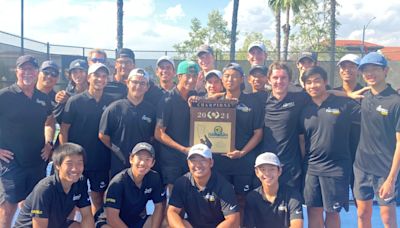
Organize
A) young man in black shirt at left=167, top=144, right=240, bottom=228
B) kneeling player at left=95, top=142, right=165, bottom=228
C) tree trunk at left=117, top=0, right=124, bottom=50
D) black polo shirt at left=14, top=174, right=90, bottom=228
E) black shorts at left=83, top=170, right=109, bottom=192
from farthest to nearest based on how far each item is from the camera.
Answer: tree trunk at left=117, top=0, right=124, bottom=50
black shorts at left=83, top=170, right=109, bottom=192
kneeling player at left=95, top=142, right=165, bottom=228
young man in black shirt at left=167, top=144, right=240, bottom=228
black polo shirt at left=14, top=174, right=90, bottom=228

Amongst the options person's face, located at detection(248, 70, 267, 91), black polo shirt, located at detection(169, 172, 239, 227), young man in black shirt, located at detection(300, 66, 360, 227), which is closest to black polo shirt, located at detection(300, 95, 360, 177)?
young man in black shirt, located at detection(300, 66, 360, 227)

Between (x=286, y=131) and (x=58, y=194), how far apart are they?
2.58 meters

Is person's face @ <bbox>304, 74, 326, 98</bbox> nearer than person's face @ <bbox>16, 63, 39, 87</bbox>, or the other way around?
person's face @ <bbox>304, 74, 326, 98</bbox>

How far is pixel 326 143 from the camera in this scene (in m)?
4.66

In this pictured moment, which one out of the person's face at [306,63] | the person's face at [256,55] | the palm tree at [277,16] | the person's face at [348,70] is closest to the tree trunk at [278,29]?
the palm tree at [277,16]

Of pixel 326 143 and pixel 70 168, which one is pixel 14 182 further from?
pixel 326 143

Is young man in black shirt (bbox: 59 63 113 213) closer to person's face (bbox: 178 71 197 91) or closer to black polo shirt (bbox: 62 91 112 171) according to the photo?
black polo shirt (bbox: 62 91 112 171)

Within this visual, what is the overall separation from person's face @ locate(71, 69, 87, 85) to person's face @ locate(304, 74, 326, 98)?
118 inches

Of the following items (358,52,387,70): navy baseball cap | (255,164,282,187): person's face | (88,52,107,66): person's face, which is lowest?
(255,164,282,187): person's face

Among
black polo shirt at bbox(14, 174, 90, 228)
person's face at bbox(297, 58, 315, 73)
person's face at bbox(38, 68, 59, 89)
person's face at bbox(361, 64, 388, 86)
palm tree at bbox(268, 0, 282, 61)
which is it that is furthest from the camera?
palm tree at bbox(268, 0, 282, 61)

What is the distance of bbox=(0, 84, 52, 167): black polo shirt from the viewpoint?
4.99 m

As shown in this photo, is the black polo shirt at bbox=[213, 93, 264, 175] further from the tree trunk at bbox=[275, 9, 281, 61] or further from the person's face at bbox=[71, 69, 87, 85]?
the tree trunk at bbox=[275, 9, 281, 61]

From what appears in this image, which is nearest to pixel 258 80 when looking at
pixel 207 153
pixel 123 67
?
pixel 207 153

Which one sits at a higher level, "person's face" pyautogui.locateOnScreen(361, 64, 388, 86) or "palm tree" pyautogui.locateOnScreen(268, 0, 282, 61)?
"palm tree" pyautogui.locateOnScreen(268, 0, 282, 61)
